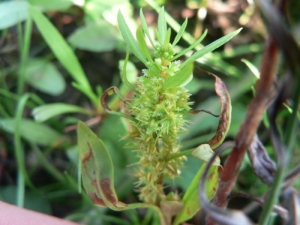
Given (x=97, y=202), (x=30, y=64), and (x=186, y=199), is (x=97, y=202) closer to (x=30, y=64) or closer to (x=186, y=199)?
(x=186, y=199)

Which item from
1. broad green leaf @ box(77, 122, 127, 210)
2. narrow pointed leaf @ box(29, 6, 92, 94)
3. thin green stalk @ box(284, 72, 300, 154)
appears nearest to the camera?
thin green stalk @ box(284, 72, 300, 154)

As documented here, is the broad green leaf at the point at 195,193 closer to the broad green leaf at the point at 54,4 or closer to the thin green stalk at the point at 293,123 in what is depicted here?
the thin green stalk at the point at 293,123

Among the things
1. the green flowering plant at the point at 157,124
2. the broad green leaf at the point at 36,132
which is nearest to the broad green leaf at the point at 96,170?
the green flowering plant at the point at 157,124

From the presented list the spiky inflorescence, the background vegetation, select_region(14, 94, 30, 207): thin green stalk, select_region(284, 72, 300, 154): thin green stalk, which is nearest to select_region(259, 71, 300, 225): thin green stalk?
select_region(284, 72, 300, 154): thin green stalk

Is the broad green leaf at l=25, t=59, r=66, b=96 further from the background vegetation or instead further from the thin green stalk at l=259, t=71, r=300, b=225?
the thin green stalk at l=259, t=71, r=300, b=225

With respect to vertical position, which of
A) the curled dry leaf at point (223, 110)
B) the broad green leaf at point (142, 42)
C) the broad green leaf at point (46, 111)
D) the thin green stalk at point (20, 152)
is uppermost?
the broad green leaf at point (142, 42)
